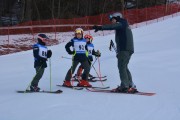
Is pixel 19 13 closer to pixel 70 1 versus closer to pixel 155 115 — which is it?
pixel 70 1

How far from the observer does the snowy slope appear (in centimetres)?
837

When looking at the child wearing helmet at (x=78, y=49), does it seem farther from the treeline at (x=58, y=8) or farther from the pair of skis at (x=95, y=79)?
the treeline at (x=58, y=8)

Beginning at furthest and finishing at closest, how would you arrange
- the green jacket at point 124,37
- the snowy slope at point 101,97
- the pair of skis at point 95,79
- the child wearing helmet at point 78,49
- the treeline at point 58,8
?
the treeline at point 58,8
the pair of skis at point 95,79
the child wearing helmet at point 78,49
the green jacket at point 124,37
the snowy slope at point 101,97

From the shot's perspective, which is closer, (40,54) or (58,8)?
(40,54)

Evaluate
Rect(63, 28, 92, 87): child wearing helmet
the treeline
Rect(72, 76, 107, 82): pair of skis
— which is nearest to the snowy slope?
Rect(72, 76, 107, 82): pair of skis

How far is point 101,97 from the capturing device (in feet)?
33.3

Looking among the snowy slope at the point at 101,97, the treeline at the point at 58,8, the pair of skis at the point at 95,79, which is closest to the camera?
the snowy slope at the point at 101,97

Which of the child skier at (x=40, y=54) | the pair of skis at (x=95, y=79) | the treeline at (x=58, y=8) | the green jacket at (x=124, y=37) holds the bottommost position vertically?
the pair of skis at (x=95, y=79)

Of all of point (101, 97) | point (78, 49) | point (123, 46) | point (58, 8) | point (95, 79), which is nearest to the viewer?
point (101, 97)

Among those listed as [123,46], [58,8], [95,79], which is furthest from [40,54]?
[58,8]

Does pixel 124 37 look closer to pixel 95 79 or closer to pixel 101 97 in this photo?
pixel 101 97

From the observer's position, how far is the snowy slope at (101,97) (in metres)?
8.37

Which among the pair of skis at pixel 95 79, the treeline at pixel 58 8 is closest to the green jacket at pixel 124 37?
the pair of skis at pixel 95 79

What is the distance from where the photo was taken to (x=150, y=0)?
210 feet
